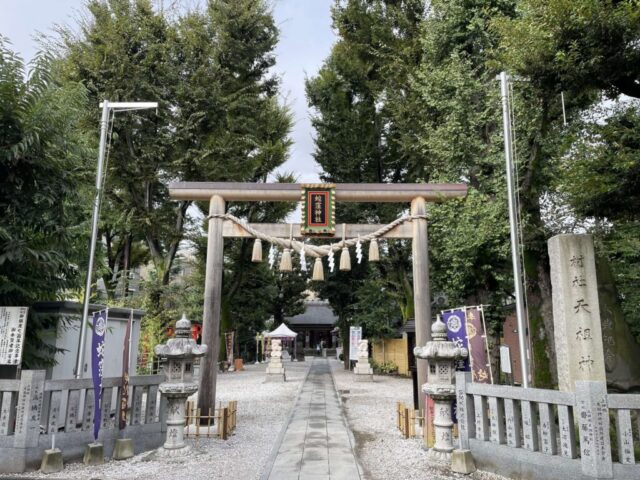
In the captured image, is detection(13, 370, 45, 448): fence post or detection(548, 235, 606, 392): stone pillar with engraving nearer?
detection(13, 370, 45, 448): fence post

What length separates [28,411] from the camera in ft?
18.7

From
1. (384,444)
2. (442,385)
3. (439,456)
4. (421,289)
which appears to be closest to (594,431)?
(442,385)

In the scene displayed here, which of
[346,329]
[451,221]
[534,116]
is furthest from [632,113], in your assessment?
[346,329]

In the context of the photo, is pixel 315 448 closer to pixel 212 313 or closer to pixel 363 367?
pixel 212 313

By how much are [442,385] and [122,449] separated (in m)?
5.07

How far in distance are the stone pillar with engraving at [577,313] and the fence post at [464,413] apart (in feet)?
4.35

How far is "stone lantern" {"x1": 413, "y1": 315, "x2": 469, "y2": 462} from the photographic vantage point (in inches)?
261

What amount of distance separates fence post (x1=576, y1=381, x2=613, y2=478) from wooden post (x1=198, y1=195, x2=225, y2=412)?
649 centimetres

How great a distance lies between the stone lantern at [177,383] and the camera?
6801 millimetres

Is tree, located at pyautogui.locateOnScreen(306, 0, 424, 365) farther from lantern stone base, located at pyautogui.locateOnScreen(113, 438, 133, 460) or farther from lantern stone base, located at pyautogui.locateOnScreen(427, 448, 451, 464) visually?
lantern stone base, located at pyautogui.locateOnScreen(113, 438, 133, 460)

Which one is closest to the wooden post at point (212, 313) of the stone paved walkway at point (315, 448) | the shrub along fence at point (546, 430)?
the stone paved walkway at point (315, 448)

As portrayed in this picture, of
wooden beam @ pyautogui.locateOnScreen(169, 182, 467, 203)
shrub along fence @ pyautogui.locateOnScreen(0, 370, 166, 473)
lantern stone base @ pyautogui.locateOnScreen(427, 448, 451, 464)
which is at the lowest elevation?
lantern stone base @ pyautogui.locateOnScreen(427, 448, 451, 464)

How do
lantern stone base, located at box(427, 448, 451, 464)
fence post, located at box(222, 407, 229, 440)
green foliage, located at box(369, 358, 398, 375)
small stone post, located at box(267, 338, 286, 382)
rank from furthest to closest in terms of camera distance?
green foliage, located at box(369, 358, 398, 375)
small stone post, located at box(267, 338, 286, 382)
fence post, located at box(222, 407, 229, 440)
lantern stone base, located at box(427, 448, 451, 464)

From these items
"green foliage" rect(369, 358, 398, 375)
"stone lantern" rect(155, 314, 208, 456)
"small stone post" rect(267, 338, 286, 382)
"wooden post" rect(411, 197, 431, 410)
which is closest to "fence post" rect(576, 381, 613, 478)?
"wooden post" rect(411, 197, 431, 410)
